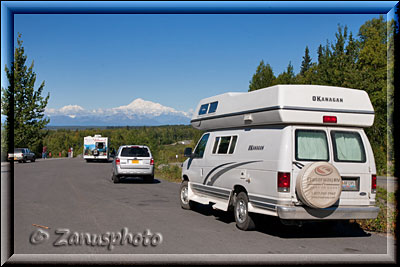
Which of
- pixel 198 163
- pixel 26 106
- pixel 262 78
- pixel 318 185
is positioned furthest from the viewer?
pixel 26 106

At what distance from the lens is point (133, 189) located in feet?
62.2

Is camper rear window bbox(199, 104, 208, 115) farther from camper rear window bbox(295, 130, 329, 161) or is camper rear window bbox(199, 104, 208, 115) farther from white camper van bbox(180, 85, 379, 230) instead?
camper rear window bbox(295, 130, 329, 161)

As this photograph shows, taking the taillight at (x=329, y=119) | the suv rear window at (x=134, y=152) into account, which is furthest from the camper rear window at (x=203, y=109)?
the suv rear window at (x=134, y=152)

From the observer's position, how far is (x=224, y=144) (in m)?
11.4

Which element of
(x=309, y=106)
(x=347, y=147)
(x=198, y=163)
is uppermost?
(x=309, y=106)

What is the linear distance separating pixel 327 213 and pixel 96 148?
146 feet

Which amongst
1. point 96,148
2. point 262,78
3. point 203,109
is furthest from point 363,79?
point 96,148

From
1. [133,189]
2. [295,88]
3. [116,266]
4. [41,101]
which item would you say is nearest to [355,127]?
[295,88]

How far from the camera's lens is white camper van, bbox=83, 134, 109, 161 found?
166ft

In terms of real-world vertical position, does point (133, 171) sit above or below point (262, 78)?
below

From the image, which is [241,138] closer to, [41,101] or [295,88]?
[295,88]

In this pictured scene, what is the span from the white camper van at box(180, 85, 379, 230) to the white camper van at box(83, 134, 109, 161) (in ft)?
138

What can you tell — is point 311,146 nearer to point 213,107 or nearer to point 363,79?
point 213,107

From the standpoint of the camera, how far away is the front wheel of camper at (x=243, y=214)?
9.68 m
